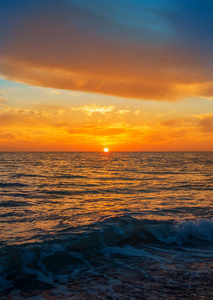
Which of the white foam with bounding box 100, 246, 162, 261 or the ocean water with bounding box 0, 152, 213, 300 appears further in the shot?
the white foam with bounding box 100, 246, 162, 261

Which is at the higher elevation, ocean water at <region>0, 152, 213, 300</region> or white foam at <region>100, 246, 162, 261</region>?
ocean water at <region>0, 152, 213, 300</region>

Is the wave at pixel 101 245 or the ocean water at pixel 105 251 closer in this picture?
the ocean water at pixel 105 251

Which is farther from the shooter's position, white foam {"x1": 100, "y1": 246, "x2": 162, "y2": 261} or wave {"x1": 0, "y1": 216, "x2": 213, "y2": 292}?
white foam {"x1": 100, "y1": 246, "x2": 162, "y2": 261}

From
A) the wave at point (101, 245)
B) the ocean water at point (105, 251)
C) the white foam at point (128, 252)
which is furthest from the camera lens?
the white foam at point (128, 252)

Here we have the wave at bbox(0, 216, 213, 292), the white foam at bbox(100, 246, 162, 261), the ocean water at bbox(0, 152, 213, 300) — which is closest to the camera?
the ocean water at bbox(0, 152, 213, 300)

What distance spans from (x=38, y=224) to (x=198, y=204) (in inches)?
405

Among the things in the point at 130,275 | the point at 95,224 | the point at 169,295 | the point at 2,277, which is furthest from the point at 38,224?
the point at 169,295

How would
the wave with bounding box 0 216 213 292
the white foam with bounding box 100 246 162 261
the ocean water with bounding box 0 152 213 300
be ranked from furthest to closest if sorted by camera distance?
the white foam with bounding box 100 246 162 261 < the wave with bounding box 0 216 213 292 < the ocean water with bounding box 0 152 213 300

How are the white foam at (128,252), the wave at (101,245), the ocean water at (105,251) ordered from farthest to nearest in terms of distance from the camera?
the white foam at (128,252), the wave at (101,245), the ocean water at (105,251)

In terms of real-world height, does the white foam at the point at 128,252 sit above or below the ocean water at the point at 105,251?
below

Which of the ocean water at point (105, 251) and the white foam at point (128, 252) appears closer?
the ocean water at point (105, 251)

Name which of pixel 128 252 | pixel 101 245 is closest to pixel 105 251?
pixel 101 245

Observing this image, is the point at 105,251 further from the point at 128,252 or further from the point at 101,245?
the point at 128,252

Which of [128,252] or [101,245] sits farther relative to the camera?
[101,245]
